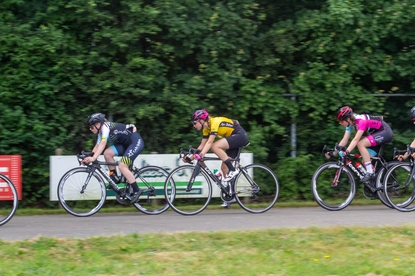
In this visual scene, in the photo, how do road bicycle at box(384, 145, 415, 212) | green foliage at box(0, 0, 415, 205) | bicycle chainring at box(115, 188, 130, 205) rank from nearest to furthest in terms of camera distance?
1. bicycle chainring at box(115, 188, 130, 205)
2. road bicycle at box(384, 145, 415, 212)
3. green foliage at box(0, 0, 415, 205)

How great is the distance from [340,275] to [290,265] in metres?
0.59

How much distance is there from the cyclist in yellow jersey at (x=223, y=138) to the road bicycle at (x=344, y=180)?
4.80 feet

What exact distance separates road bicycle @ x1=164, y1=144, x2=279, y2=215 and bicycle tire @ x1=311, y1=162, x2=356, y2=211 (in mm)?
716

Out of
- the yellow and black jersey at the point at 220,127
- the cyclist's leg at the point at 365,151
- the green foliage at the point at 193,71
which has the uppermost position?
the green foliage at the point at 193,71

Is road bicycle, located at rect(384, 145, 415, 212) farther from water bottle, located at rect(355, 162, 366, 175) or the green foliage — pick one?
the green foliage

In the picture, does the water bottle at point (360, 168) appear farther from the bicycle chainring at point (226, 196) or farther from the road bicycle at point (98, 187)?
the road bicycle at point (98, 187)

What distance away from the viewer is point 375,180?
11320mm

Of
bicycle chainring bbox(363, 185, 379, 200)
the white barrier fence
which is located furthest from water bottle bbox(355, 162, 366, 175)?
the white barrier fence

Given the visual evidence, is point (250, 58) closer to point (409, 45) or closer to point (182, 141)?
point (182, 141)

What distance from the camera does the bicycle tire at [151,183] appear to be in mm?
11156

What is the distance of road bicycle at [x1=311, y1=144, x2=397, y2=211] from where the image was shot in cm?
1126

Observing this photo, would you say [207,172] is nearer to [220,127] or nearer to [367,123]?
[220,127]

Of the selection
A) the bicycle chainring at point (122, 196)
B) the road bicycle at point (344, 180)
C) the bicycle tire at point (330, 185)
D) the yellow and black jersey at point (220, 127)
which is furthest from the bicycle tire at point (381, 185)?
the bicycle chainring at point (122, 196)

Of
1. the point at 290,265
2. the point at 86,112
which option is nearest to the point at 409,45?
the point at 86,112
